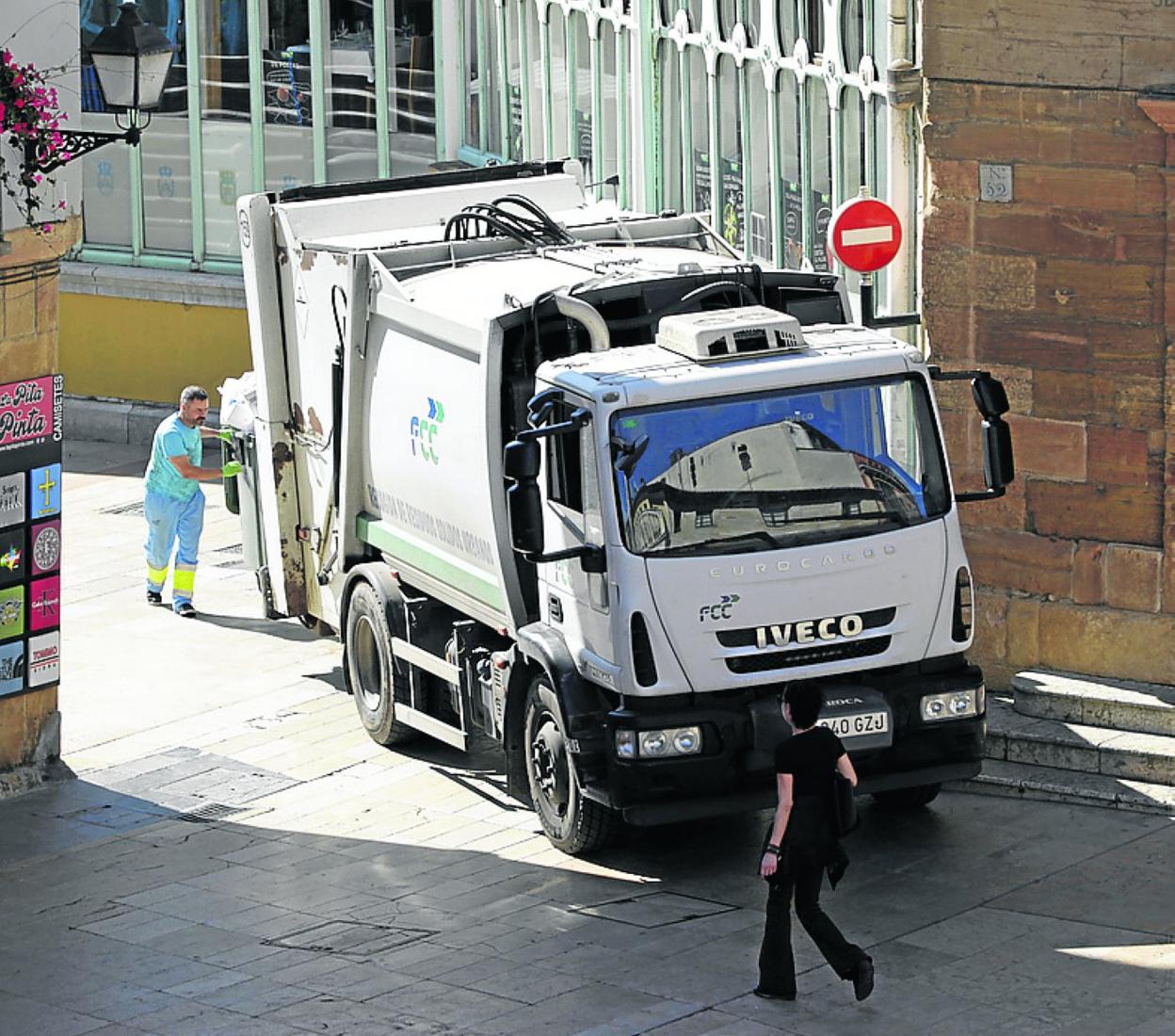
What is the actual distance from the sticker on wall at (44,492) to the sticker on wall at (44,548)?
0.25ft

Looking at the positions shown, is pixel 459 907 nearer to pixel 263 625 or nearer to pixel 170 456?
pixel 263 625

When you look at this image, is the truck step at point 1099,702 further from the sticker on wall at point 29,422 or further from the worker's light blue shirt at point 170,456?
the worker's light blue shirt at point 170,456

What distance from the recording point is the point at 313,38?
76.0 feet

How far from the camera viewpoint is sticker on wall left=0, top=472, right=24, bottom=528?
1338 centimetres

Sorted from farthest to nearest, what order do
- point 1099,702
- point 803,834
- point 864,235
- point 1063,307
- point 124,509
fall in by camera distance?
point 124,509 < point 864,235 < point 1063,307 < point 1099,702 < point 803,834

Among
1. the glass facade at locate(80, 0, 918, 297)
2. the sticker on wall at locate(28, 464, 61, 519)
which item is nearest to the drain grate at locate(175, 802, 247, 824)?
the sticker on wall at locate(28, 464, 61, 519)

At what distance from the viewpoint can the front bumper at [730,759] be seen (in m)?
11.3

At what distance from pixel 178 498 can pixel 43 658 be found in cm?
415

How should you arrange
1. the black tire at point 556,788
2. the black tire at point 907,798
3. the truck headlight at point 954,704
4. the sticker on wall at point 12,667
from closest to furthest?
1. the truck headlight at point 954,704
2. the black tire at point 556,788
3. the black tire at point 907,798
4. the sticker on wall at point 12,667

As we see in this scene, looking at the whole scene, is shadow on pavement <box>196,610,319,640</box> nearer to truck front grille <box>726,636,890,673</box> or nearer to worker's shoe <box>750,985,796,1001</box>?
truck front grille <box>726,636,890,673</box>

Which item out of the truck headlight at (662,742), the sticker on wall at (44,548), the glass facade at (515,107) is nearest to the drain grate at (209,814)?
the sticker on wall at (44,548)

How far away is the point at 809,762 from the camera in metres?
9.77

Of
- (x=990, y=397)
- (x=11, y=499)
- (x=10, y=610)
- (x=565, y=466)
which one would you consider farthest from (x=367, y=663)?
(x=990, y=397)

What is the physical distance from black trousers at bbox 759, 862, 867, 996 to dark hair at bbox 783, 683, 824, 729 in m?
0.55
